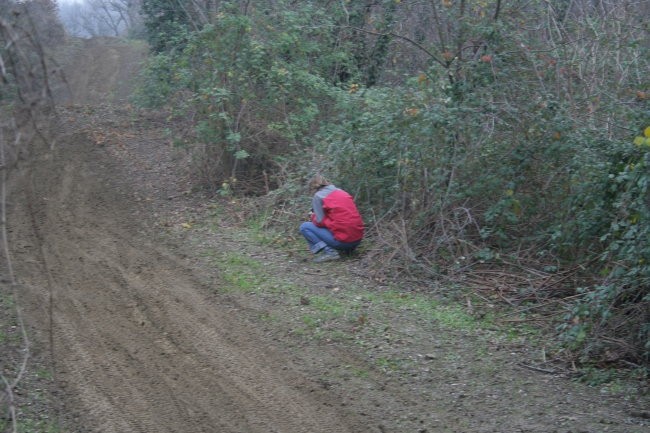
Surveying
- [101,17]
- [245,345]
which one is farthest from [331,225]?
[101,17]

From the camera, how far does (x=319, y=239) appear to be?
11.5 meters

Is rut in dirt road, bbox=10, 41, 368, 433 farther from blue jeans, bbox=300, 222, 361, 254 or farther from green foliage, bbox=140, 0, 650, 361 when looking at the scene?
green foliage, bbox=140, 0, 650, 361

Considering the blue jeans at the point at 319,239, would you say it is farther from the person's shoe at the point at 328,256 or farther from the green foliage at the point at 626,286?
the green foliage at the point at 626,286

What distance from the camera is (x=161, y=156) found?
738 inches

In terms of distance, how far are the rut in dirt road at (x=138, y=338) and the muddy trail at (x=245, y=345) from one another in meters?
0.02

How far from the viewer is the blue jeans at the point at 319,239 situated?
11.4 meters

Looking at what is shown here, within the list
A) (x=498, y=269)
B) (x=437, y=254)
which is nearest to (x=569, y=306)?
(x=498, y=269)

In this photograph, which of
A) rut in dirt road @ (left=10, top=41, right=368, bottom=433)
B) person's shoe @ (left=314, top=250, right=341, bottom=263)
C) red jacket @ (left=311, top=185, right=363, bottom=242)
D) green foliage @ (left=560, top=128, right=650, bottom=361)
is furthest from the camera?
person's shoe @ (left=314, top=250, right=341, bottom=263)

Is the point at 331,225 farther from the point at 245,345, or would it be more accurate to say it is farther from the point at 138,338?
the point at 138,338

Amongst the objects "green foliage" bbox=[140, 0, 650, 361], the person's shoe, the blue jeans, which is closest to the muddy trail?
the person's shoe

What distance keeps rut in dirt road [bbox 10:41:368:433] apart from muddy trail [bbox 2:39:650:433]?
0.02m

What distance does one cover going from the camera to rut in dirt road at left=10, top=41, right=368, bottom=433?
6.52 m

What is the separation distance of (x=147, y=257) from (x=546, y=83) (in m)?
6.63

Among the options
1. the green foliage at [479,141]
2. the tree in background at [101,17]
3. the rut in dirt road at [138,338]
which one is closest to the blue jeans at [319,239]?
the green foliage at [479,141]
